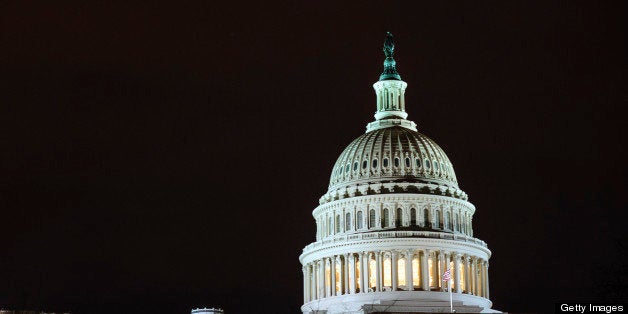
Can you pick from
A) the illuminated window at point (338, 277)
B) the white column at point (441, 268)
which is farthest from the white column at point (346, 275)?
the white column at point (441, 268)

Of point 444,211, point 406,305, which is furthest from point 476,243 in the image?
point 406,305

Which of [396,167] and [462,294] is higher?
[396,167]

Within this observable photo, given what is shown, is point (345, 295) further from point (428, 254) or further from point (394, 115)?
point (394, 115)

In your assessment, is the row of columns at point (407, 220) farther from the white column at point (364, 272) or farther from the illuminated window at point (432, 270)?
the illuminated window at point (432, 270)

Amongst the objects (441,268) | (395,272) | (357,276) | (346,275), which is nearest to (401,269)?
(395,272)

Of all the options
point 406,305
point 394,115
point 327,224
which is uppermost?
point 394,115

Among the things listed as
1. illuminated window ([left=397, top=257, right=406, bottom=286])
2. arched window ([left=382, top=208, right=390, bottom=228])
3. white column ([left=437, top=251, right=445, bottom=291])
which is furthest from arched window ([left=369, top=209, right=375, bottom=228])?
white column ([left=437, top=251, right=445, bottom=291])

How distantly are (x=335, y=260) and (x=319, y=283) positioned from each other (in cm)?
337

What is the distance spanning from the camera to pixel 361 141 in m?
163

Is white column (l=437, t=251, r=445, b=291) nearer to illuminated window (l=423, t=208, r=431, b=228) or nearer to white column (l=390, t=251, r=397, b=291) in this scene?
illuminated window (l=423, t=208, r=431, b=228)

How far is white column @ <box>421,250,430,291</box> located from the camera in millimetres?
151512

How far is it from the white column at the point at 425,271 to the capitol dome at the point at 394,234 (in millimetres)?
104

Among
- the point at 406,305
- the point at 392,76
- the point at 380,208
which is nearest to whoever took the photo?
the point at 406,305

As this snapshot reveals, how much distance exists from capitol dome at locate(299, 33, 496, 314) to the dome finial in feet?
12.6
